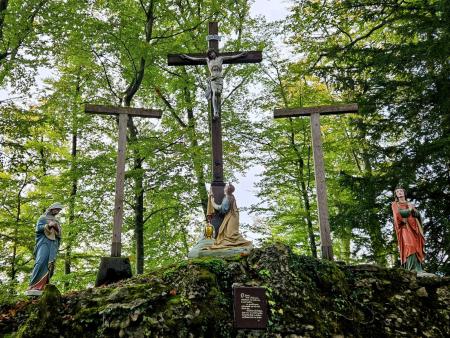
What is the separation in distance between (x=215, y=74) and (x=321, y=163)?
317 cm

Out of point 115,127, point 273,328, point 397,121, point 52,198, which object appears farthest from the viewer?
point 115,127

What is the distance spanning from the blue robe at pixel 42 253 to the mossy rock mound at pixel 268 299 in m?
0.68

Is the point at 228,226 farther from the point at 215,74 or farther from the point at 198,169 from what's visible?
the point at 198,169

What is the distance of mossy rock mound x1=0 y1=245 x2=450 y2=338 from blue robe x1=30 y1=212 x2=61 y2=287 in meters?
0.68

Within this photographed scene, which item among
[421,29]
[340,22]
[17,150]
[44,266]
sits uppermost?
[340,22]

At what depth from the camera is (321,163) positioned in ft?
27.9

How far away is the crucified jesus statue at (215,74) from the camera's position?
896cm

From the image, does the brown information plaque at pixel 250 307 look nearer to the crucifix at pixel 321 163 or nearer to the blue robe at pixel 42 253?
the crucifix at pixel 321 163

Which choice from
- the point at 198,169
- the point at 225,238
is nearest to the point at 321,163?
the point at 225,238

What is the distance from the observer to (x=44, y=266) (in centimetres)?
685

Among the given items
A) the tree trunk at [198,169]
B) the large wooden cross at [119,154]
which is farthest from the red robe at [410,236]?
the tree trunk at [198,169]

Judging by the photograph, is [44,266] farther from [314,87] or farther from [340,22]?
[314,87]

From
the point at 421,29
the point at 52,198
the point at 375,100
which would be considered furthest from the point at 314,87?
the point at 52,198

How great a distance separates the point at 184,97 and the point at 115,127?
2864 millimetres
